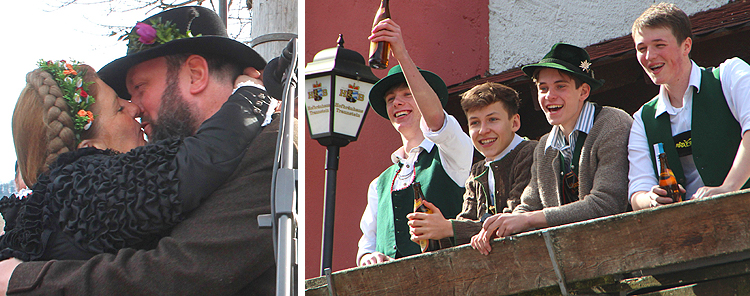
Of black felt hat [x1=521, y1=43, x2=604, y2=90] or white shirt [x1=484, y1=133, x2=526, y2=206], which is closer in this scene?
black felt hat [x1=521, y1=43, x2=604, y2=90]

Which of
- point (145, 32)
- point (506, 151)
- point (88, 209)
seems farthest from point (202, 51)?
point (506, 151)

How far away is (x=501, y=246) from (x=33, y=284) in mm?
1378

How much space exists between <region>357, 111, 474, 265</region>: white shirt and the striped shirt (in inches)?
16.9

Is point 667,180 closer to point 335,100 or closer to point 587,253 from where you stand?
point 587,253

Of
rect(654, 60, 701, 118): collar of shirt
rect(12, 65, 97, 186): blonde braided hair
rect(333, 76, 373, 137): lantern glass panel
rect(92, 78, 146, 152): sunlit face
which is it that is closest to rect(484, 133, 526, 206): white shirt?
rect(654, 60, 701, 118): collar of shirt

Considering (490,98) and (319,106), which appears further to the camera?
(319,106)

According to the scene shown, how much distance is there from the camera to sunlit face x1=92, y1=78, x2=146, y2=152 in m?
2.29

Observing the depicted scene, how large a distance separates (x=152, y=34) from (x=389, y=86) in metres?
1.26

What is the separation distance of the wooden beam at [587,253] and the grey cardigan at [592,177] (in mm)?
235

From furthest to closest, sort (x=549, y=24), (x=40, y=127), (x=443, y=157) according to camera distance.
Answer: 1. (x=549, y=24)
2. (x=443, y=157)
3. (x=40, y=127)

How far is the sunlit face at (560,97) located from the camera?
274 cm

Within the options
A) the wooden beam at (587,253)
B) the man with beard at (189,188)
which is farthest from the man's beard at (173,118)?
the wooden beam at (587,253)

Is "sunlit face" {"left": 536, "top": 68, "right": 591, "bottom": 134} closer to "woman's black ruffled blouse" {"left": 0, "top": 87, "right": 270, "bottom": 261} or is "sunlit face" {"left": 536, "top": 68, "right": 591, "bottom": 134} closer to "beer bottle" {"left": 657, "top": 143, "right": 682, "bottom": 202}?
"beer bottle" {"left": 657, "top": 143, "right": 682, "bottom": 202}

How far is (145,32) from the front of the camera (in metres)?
2.42
